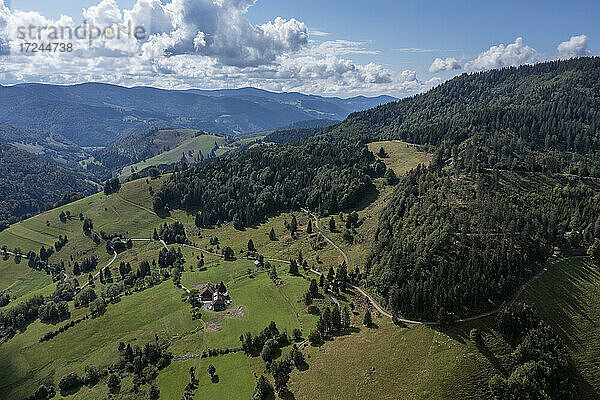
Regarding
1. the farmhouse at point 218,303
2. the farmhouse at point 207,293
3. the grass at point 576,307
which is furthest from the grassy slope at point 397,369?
the farmhouse at point 207,293

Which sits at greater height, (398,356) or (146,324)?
(398,356)

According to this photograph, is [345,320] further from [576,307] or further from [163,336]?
[576,307]

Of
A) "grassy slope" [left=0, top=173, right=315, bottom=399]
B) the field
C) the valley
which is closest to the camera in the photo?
the field

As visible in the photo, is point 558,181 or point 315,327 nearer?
point 315,327

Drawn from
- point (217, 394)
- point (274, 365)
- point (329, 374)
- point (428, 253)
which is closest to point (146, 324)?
point (217, 394)

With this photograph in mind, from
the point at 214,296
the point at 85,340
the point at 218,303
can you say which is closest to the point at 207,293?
the point at 214,296

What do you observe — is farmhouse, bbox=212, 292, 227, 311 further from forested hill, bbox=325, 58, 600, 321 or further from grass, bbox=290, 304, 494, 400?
forested hill, bbox=325, 58, 600, 321

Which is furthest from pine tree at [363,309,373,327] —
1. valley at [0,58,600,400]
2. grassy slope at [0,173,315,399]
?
grassy slope at [0,173,315,399]

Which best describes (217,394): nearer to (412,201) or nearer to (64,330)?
(64,330)

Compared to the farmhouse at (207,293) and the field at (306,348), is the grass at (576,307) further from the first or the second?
Answer: the farmhouse at (207,293)

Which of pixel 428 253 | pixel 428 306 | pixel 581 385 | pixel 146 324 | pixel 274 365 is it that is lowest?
pixel 146 324

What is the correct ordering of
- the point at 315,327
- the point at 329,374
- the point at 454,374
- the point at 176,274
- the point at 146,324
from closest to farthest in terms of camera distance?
the point at 454,374 < the point at 329,374 < the point at 315,327 < the point at 146,324 < the point at 176,274
